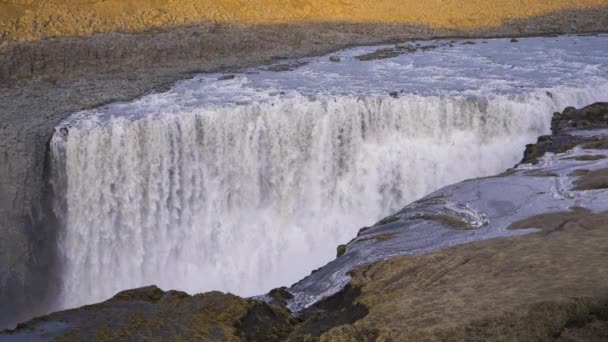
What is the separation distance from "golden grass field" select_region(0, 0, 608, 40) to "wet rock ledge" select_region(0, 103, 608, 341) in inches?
562

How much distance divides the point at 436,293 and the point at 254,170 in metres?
8.04

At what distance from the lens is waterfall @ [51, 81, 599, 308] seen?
12875mm

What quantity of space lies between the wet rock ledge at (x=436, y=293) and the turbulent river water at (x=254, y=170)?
4769 mm

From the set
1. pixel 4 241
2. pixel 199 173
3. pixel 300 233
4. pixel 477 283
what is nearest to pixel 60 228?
pixel 4 241

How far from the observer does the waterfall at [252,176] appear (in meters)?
12.9

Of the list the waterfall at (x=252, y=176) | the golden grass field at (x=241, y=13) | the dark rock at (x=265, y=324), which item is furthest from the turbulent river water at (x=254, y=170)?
the dark rock at (x=265, y=324)

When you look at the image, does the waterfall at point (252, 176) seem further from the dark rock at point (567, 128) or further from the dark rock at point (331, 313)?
the dark rock at point (331, 313)

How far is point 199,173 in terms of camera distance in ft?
43.9

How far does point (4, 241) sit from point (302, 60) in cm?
969

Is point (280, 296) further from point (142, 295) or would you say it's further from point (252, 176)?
point (252, 176)

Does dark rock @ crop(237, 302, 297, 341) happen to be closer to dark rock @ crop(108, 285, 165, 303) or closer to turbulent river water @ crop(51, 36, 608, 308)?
dark rock @ crop(108, 285, 165, 303)

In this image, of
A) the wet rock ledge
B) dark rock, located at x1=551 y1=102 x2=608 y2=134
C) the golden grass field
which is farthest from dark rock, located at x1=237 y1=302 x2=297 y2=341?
the golden grass field

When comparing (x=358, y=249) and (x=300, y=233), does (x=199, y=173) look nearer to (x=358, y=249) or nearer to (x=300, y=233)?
(x=300, y=233)

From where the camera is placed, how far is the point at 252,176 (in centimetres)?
1356
